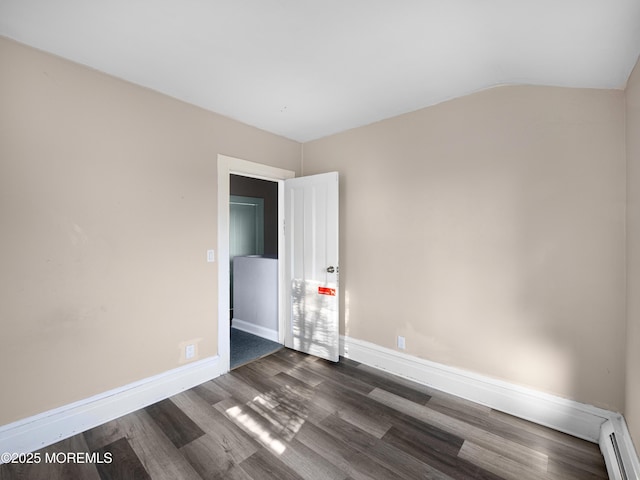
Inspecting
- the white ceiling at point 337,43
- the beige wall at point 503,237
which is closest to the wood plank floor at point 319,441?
the beige wall at point 503,237

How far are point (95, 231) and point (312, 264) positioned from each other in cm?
196

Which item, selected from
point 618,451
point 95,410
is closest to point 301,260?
point 95,410

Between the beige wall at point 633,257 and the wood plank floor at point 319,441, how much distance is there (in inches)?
18.5

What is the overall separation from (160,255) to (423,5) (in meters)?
2.48

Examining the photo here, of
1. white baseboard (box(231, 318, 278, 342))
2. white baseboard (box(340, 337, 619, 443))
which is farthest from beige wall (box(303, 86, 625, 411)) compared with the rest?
white baseboard (box(231, 318, 278, 342))

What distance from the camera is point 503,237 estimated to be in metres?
2.20

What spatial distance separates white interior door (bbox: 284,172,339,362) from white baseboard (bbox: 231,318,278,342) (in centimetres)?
29

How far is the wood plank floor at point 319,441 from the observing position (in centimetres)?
163

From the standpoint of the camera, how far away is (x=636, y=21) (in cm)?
131

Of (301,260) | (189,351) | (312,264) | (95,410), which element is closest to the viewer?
(95,410)

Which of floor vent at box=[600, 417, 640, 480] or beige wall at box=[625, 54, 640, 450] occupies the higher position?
beige wall at box=[625, 54, 640, 450]

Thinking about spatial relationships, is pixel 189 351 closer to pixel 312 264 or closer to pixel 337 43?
pixel 312 264

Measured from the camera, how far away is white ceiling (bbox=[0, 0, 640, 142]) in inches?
55.8

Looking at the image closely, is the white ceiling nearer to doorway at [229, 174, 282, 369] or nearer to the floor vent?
the floor vent
